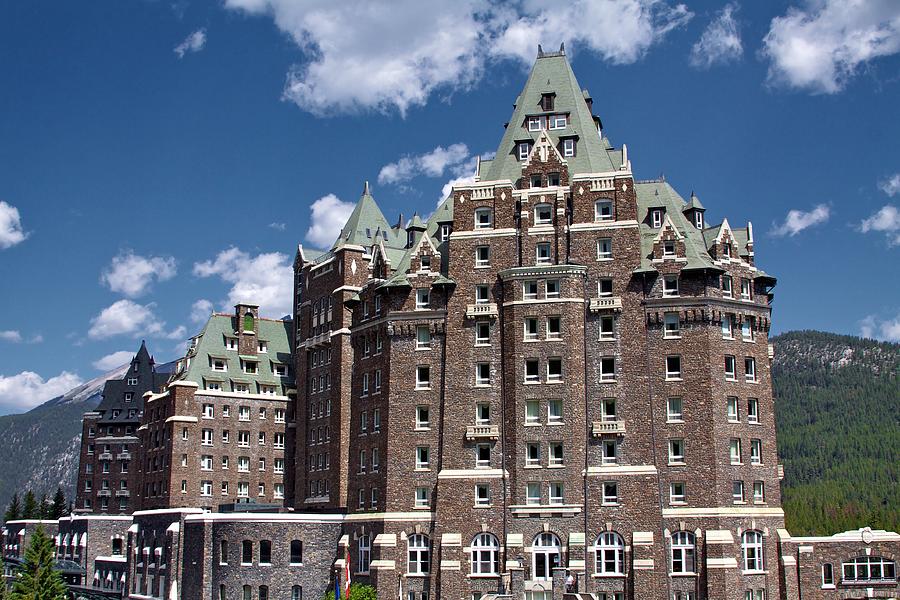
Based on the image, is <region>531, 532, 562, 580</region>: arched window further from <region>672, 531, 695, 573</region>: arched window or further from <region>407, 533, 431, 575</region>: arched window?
<region>407, 533, 431, 575</region>: arched window

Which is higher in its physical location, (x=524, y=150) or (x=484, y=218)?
(x=524, y=150)

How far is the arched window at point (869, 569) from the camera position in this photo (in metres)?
74.1

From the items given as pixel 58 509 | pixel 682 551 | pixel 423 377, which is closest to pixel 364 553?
pixel 423 377

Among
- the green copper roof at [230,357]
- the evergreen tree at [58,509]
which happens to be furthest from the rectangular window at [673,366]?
the evergreen tree at [58,509]

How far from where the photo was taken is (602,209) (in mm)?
78688

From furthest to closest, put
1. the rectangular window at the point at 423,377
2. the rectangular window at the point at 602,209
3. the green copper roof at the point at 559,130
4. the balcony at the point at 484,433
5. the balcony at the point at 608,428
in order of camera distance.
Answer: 1. the green copper roof at the point at 559,130
2. the rectangular window at the point at 423,377
3. the rectangular window at the point at 602,209
4. the balcony at the point at 484,433
5. the balcony at the point at 608,428

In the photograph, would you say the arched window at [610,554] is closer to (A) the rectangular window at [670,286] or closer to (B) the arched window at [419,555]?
(B) the arched window at [419,555]

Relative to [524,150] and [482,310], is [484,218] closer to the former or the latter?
[482,310]

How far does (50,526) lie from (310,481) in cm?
4896

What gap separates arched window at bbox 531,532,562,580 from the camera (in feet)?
238

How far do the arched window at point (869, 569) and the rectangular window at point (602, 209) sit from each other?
3122cm

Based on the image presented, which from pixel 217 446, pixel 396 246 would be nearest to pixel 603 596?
pixel 396 246

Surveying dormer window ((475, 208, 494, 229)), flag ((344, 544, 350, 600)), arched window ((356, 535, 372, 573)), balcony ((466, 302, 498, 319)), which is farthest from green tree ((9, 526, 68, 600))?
dormer window ((475, 208, 494, 229))

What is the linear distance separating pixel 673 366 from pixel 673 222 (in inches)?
455
